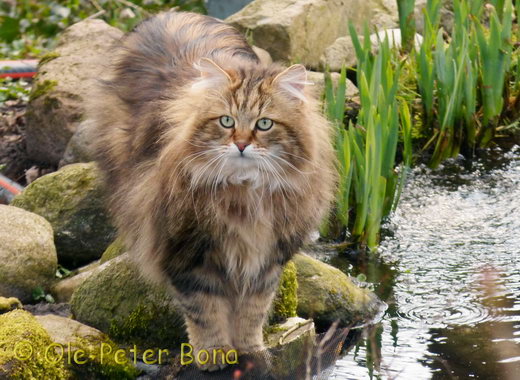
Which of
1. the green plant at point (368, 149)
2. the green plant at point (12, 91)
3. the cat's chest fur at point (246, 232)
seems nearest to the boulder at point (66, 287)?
the cat's chest fur at point (246, 232)

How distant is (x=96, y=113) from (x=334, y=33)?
314cm

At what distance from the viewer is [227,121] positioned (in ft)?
11.3

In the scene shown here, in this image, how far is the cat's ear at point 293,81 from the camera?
353 centimetres

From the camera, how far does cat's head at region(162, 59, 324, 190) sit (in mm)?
3426

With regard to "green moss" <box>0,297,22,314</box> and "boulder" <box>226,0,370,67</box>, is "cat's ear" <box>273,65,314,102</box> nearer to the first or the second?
"green moss" <box>0,297,22,314</box>

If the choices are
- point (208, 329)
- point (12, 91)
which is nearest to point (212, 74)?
point (208, 329)

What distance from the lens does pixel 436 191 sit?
5863mm

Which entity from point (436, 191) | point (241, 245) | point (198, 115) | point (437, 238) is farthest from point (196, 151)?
point (436, 191)

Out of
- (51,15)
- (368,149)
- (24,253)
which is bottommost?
(24,253)

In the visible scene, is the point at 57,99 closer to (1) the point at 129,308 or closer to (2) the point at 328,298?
(1) the point at 129,308

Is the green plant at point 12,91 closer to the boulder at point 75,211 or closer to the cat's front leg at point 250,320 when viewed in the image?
the boulder at point 75,211

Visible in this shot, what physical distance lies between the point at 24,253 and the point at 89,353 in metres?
0.98

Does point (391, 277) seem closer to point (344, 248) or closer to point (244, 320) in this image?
point (344, 248)

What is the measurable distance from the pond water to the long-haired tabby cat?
1.95 feet
